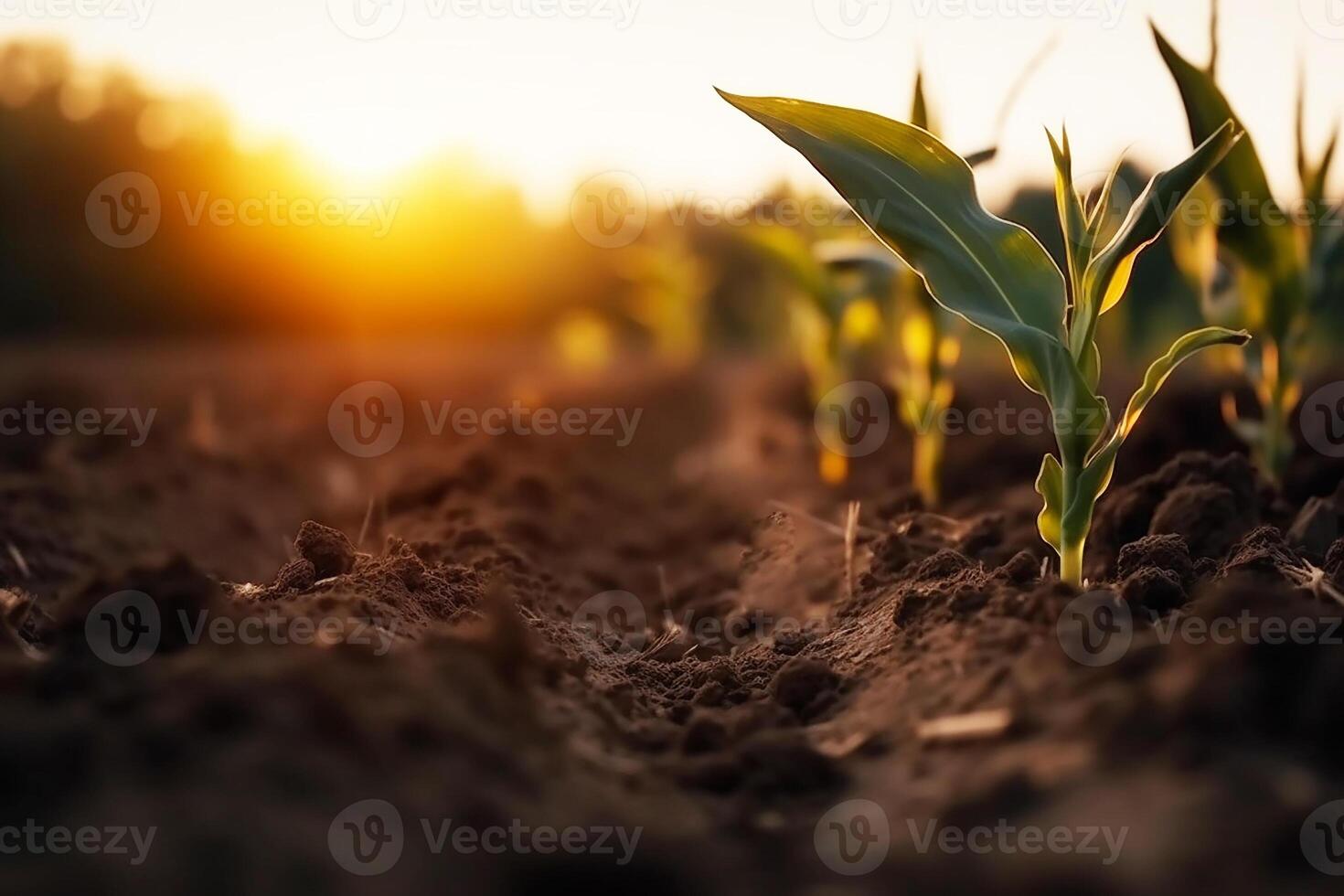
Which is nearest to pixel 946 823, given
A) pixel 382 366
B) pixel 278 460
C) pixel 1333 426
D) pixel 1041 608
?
pixel 1041 608

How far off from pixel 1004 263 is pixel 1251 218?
1.59 m

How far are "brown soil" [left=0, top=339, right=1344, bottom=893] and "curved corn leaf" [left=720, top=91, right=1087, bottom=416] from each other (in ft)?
2.01

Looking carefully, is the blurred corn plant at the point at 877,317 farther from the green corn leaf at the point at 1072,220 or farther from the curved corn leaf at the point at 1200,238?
the green corn leaf at the point at 1072,220

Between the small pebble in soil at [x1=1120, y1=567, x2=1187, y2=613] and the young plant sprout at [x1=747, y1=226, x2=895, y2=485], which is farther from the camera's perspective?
the young plant sprout at [x1=747, y1=226, x2=895, y2=485]

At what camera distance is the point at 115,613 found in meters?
2.06

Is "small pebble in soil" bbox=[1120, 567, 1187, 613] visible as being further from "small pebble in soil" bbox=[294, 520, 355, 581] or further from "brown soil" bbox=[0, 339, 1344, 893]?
"small pebble in soil" bbox=[294, 520, 355, 581]

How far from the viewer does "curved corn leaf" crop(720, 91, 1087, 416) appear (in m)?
2.51

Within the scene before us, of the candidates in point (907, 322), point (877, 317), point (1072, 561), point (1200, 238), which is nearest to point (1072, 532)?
point (1072, 561)

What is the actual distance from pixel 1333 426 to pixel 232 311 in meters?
19.6

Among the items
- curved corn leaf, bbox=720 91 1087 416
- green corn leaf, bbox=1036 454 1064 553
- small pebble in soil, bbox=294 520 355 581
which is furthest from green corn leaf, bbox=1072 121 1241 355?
small pebble in soil, bbox=294 520 355 581

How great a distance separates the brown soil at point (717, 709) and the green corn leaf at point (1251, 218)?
0.63 m

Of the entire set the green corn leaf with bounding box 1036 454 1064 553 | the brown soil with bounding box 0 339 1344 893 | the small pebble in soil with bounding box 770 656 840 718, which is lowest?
the small pebble in soil with bounding box 770 656 840 718

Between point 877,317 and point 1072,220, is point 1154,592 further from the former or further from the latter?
point 877,317

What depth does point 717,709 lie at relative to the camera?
240 cm
